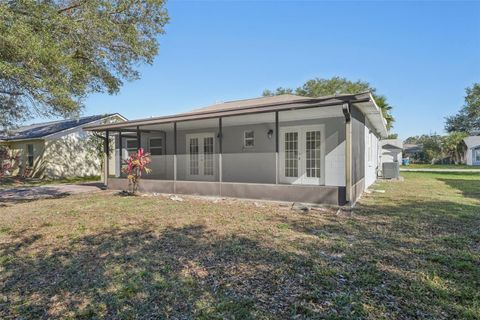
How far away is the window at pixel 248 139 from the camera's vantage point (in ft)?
39.3

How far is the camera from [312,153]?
408 inches

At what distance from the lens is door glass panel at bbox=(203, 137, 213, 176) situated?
13172mm

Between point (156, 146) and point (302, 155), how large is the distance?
307 inches

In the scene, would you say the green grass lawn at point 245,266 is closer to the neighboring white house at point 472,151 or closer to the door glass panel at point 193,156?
the door glass panel at point 193,156

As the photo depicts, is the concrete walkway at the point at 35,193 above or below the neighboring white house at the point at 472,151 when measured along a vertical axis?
below

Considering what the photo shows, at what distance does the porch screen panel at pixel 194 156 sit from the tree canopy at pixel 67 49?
4327 mm

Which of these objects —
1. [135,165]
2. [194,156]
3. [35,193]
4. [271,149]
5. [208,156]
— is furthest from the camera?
[194,156]

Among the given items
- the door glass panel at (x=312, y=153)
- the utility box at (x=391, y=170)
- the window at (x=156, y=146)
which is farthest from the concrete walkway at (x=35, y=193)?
the utility box at (x=391, y=170)

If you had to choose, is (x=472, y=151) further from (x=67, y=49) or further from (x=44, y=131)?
(x=44, y=131)

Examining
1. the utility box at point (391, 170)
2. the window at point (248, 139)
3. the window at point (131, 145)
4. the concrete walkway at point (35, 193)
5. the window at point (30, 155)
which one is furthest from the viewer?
the window at point (30, 155)

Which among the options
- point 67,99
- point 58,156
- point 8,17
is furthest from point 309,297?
point 58,156

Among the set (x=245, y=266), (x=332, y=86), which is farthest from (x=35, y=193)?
(x=332, y=86)

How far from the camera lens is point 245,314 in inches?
104

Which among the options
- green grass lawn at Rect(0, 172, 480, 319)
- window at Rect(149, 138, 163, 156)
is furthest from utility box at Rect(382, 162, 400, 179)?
window at Rect(149, 138, 163, 156)
